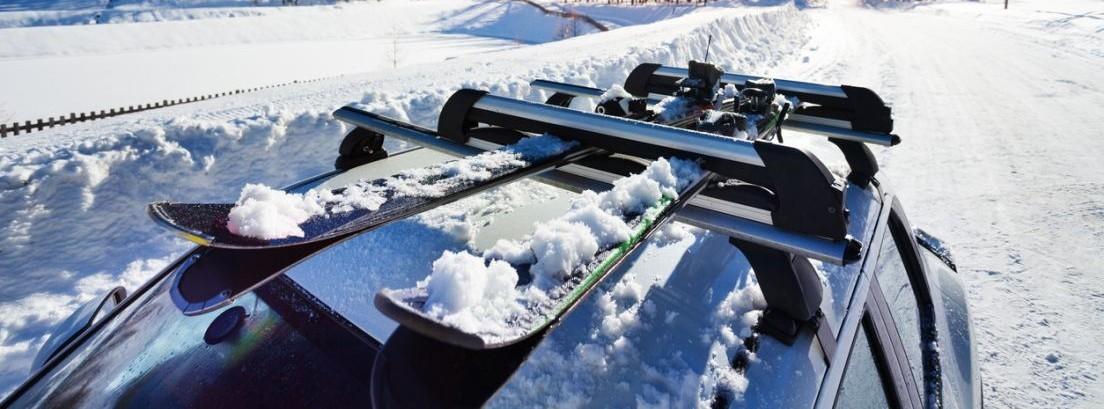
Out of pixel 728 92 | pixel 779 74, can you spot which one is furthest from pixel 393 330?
pixel 779 74

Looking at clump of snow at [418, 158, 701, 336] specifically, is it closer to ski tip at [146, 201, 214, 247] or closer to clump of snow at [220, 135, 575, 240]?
clump of snow at [220, 135, 575, 240]

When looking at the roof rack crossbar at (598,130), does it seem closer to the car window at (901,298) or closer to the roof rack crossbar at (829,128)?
the roof rack crossbar at (829,128)

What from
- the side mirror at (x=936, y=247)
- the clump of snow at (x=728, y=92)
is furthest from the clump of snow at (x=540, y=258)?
the side mirror at (x=936, y=247)

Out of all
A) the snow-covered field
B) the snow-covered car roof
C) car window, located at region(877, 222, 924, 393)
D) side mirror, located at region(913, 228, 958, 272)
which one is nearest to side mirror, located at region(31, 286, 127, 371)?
the snow-covered field

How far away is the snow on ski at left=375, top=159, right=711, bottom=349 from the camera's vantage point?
2.33 ft

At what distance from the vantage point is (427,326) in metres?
0.68

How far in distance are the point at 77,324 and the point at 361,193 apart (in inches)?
87.6

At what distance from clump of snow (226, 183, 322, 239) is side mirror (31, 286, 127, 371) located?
177cm

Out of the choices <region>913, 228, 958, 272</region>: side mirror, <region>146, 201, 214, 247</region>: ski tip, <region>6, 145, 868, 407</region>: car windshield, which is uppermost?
<region>146, 201, 214, 247</region>: ski tip

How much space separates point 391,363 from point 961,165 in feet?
26.0

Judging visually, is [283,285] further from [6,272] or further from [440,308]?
[6,272]

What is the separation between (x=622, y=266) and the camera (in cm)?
165

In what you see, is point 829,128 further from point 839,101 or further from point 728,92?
point 728,92

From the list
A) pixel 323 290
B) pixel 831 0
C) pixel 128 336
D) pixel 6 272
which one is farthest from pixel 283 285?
pixel 831 0
